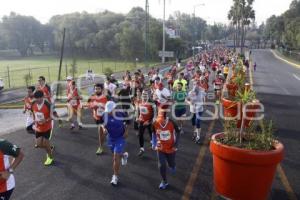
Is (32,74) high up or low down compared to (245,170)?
down

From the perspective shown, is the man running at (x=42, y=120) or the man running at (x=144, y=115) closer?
the man running at (x=42, y=120)

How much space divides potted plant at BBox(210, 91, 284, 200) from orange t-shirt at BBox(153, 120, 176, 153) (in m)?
1.05

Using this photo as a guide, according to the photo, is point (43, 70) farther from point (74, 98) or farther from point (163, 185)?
point (163, 185)

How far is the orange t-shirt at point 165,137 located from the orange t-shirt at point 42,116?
3.08 meters

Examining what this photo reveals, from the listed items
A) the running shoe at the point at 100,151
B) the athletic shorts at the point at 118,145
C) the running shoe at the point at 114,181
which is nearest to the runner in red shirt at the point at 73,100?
the running shoe at the point at 100,151

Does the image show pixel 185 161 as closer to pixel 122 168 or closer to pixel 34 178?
pixel 122 168

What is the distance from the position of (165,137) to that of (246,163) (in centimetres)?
194

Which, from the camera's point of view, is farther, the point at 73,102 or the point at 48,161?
the point at 73,102

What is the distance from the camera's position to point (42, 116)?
9383mm

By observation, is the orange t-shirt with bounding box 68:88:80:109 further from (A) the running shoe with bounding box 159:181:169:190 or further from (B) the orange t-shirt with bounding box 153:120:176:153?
(A) the running shoe with bounding box 159:181:169:190

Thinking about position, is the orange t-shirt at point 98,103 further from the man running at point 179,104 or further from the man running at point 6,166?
the man running at point 6,166

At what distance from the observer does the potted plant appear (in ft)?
20.6

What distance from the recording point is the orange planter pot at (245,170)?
6.26 m

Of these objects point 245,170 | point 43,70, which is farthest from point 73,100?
point 43,70
